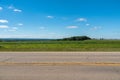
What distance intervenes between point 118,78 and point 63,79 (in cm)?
190

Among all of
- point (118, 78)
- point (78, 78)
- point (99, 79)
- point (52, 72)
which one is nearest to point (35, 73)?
point (52, 72)

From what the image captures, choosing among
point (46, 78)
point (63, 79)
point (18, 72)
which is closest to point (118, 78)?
point (63, 79)

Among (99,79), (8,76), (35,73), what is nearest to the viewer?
(99,79)

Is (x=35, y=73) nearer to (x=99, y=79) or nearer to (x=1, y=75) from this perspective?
(x=1, y=75)

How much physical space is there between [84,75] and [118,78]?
1.25m

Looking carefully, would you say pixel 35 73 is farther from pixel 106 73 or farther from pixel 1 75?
pixel 106 73

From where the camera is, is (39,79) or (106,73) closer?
(39,79)

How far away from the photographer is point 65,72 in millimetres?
9344

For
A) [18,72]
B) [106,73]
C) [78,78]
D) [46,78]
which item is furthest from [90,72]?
[18,72]

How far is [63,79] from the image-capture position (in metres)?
8.05

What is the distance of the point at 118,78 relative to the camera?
816cm

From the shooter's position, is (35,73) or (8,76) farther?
(35,73)

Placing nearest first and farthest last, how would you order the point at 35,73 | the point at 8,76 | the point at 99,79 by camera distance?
the point at 99,79 < the point at 8,76 < the point at 35,73

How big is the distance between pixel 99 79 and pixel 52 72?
6.91 feet
